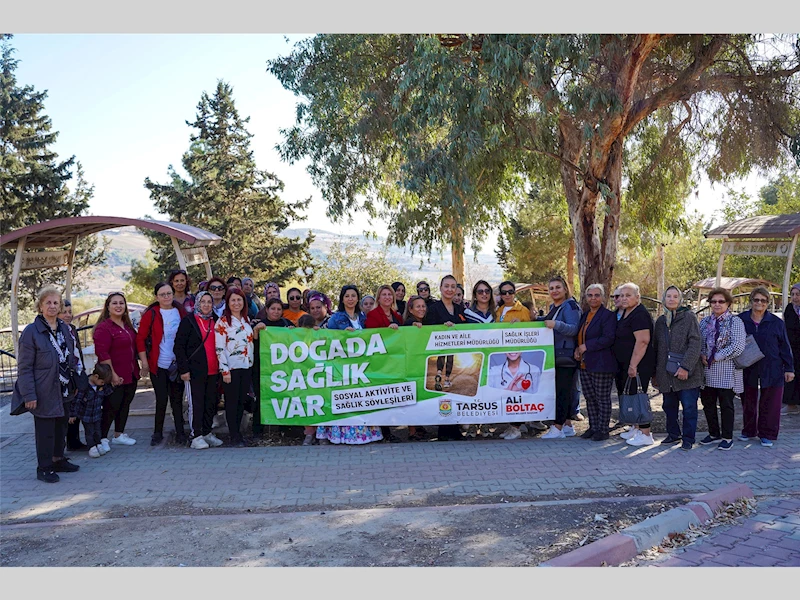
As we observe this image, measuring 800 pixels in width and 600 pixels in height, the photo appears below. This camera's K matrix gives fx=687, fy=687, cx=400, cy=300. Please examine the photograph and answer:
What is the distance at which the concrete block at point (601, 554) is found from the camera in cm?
454

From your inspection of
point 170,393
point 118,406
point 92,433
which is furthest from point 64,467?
point 170,393

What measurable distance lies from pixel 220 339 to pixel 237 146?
1137 inches

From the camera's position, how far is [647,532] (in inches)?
198

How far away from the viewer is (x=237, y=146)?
114 feet

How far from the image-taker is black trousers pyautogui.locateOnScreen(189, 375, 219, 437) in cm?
786

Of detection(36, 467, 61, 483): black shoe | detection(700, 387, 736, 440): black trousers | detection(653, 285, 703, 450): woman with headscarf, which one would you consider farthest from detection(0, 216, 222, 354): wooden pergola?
detection(700, 387, 736, 440): black trousers

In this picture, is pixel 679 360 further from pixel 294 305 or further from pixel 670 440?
pixel 294 305

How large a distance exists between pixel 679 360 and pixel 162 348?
19.1ft

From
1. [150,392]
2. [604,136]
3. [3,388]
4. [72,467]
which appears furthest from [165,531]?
[604,136]

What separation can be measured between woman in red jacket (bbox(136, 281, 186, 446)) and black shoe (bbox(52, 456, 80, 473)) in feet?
3.52

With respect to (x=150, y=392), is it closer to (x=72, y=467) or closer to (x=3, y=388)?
(x=3, y=388)

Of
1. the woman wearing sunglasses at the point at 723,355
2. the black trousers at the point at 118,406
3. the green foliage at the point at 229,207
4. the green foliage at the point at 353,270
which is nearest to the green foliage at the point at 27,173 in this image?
the green foliage at the point at 229,207

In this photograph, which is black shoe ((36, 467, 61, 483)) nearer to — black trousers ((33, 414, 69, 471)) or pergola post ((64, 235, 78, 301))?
black trousers ((33, 414, 69, 471))

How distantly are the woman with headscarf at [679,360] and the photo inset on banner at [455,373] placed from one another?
206 cm
